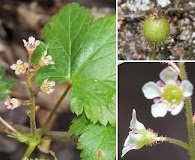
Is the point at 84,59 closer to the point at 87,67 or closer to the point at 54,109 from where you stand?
the point at 87,67

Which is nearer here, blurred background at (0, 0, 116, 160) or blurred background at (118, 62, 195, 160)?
blurred background at (118, 62, 195, 160)

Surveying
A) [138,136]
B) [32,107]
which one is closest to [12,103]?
[32,107]

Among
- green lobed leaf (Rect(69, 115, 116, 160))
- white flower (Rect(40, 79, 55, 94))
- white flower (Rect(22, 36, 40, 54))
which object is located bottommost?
green lobed leaf (Rect(69, 115, 116, 160))

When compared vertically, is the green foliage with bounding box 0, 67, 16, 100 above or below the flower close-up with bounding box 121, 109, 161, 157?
above

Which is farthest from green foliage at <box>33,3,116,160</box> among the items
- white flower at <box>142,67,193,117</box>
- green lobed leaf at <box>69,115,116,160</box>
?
white flower at <box>142,67,193,117</box>

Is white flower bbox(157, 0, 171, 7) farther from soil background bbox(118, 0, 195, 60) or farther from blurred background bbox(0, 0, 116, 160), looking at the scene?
blurred background bbox(0, 0, 116, 160)
